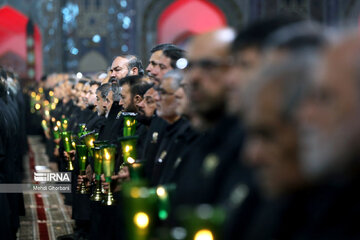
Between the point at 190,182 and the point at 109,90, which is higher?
the point at 109,90

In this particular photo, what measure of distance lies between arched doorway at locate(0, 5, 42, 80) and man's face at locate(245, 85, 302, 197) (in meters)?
41.5

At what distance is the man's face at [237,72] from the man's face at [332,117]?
80cm

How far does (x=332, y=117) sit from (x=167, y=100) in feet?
10.5

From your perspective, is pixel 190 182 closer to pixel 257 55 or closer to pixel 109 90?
pixel 257 55

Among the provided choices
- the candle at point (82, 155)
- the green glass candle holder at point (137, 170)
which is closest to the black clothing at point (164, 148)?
the green glass candle holder at point (137, 170)

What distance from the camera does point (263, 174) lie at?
8.68ft

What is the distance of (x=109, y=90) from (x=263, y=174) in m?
6.17

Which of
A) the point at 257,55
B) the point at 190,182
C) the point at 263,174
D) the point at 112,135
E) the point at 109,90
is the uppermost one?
the point at 109,90

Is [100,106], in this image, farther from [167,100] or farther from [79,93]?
[79,93]

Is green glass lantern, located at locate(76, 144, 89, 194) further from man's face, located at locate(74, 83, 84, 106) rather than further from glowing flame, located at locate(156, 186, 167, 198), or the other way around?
man's face, located at locate(74, 83, 84, 106)

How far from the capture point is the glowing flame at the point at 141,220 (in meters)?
3.87

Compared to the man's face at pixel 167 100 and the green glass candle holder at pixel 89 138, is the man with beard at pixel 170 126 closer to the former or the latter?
the man's face at pixel 167 100

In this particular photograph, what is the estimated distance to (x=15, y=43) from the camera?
151 feet

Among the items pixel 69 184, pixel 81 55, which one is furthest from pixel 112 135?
pixel 81 55
